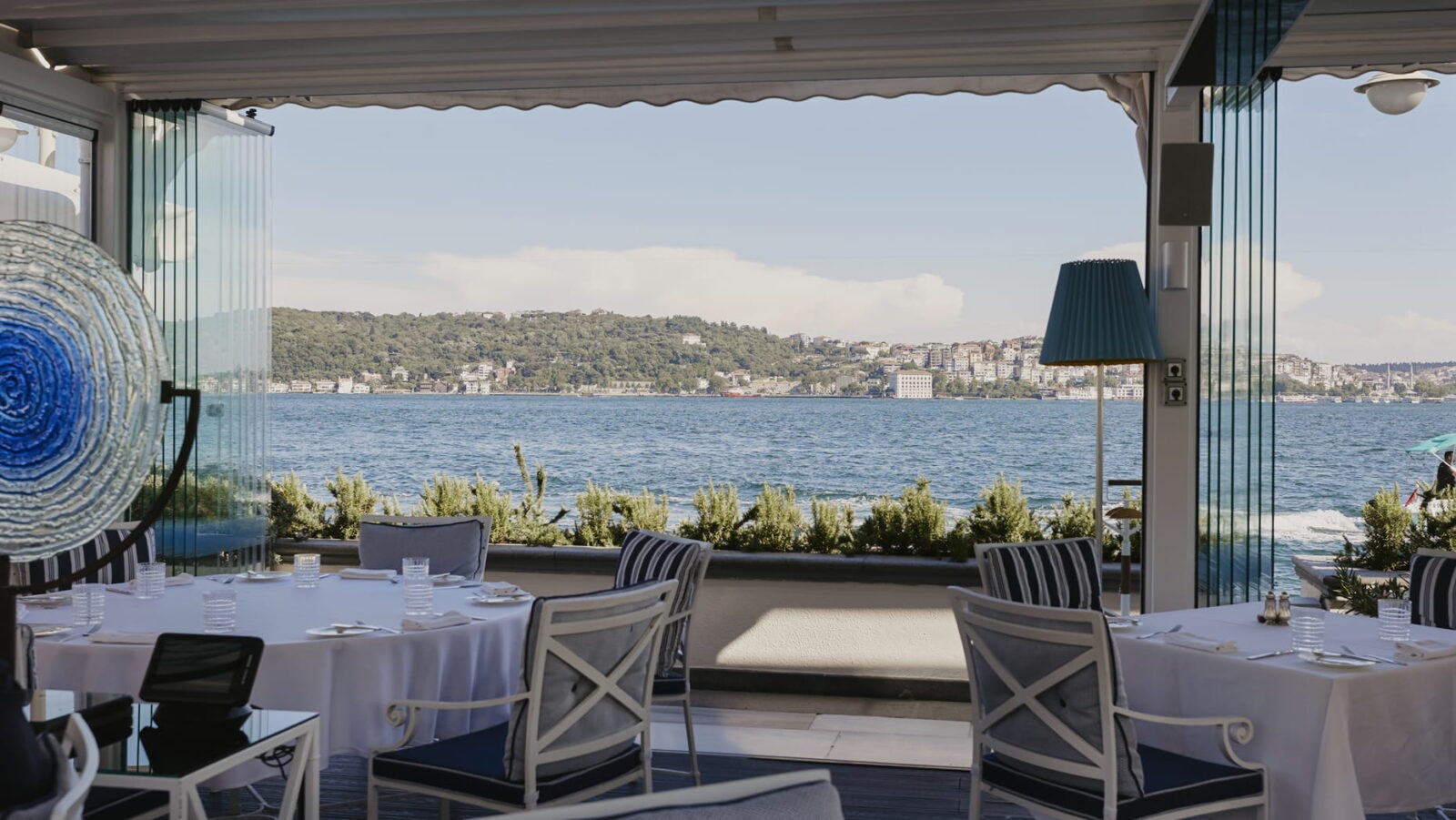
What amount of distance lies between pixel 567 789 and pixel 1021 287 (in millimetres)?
32815

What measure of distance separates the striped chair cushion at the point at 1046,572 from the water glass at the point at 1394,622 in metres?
1.00

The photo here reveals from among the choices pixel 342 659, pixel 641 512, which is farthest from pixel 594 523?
pixel 342 659

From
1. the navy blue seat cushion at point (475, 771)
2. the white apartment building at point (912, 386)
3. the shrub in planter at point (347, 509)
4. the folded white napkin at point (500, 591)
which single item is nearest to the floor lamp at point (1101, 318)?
the folded white napkin at point (500, 591)

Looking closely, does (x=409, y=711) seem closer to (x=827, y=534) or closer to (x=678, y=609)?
(x=678, y=609)

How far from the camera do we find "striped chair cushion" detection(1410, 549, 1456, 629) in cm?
395

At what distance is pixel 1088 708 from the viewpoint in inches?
108

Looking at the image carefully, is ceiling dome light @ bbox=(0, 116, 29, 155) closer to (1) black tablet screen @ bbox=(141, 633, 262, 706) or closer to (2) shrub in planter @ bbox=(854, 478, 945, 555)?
(1) black tablet screen @ bbox=(141, 633, 262, 706)

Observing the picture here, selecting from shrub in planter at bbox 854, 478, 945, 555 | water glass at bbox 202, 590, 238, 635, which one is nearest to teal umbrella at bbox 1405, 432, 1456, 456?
shrub in planter at bbox 854, 478, 945, 555

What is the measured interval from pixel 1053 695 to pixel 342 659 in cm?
174

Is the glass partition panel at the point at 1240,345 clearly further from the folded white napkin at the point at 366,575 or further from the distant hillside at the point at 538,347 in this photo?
the distant hillside at the point at 538,347

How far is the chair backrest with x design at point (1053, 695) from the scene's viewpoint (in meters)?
2.72

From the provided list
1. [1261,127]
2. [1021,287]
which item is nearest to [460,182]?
[1021,287]

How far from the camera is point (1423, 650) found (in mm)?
3113

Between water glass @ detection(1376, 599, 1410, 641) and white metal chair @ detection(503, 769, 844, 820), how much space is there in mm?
2660
